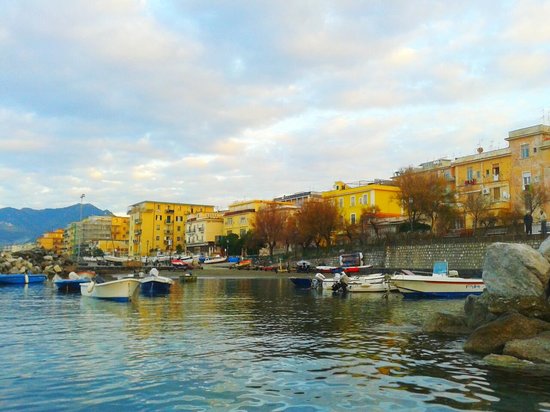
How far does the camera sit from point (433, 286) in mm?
36500

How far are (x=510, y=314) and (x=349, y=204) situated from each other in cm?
7883

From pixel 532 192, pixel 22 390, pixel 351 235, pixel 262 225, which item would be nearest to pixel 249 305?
pixel 22 390

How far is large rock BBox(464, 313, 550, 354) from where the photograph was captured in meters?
14.8

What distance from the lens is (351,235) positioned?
277ft

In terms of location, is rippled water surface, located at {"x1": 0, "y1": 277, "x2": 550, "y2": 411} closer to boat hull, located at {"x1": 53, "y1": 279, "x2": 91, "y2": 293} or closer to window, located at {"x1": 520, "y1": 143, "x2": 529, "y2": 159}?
boat hull, located at {"x1": 53, "y1": 279, "x2": 91, "y2": 293}

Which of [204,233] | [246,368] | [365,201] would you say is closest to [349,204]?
[365,201]

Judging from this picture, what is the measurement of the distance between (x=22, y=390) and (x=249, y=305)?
67.0 ft

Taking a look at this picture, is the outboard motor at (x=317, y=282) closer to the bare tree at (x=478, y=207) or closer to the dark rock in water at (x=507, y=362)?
the bare tree at (x=478, y=207)

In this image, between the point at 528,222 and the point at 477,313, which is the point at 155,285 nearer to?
the point at 477,313

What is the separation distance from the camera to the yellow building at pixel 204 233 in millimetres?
131875

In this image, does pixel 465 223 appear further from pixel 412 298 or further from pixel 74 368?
pixel 74 368

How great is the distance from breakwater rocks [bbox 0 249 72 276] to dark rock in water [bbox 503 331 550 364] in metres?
65.2

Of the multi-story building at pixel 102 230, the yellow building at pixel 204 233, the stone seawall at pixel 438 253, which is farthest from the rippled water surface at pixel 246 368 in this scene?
the multi-story building at pixel 102 230

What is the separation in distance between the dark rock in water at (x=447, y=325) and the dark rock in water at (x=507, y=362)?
538 centimetres
